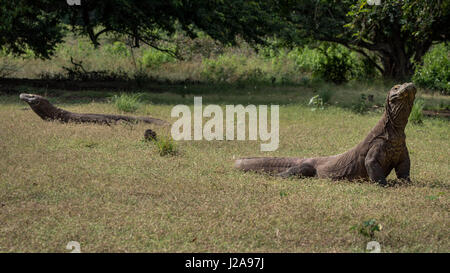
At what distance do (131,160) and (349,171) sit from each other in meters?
2.83

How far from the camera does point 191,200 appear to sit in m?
5.31

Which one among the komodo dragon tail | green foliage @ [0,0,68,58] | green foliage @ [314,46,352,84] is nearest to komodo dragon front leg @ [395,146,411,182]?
the komodo dragon tail

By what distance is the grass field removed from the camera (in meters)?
4.24

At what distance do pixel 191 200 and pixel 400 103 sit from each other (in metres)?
2.45

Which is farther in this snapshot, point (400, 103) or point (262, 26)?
point (262, 26)

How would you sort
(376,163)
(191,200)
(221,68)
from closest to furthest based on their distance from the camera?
1. (191,200)
2. (376,163)
3. (221,68)

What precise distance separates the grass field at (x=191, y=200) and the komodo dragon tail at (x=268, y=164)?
157mm

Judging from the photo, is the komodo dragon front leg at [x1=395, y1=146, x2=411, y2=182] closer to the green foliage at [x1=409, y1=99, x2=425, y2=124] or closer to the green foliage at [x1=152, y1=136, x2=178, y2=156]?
the green foliage at [x1=152, y1=136, x2=178, y2=156]

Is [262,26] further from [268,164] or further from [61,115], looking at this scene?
[268,164]

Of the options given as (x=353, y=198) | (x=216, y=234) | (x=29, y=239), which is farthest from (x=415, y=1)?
(x=29, y=239)

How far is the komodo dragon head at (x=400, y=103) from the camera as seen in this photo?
562 cm

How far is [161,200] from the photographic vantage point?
5.29 meters

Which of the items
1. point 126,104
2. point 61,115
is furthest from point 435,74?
point 61,115

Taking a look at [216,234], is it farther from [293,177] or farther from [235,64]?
[235,64]
